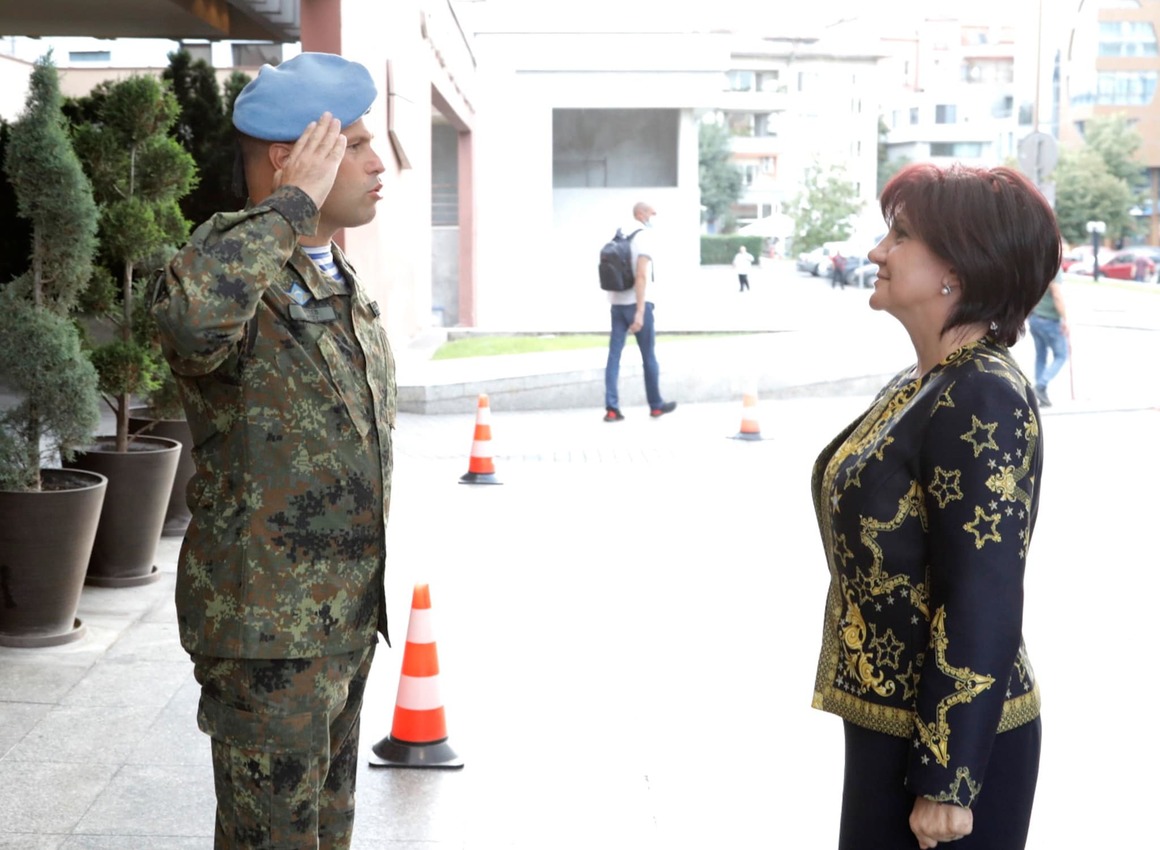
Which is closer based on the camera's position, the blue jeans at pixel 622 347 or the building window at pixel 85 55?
the blue jeans at pixel 622 347

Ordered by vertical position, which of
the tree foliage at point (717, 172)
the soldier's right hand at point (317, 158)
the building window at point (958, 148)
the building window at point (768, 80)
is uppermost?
the building window at point (768, 80)

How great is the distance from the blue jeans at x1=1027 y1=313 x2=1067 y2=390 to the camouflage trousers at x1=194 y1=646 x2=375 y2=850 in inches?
497

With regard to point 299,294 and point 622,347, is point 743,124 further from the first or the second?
point 299,294

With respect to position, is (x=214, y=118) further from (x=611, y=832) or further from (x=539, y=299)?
(x=539, y=299)

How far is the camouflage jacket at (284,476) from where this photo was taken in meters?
2.72

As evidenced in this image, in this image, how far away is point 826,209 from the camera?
260 feet

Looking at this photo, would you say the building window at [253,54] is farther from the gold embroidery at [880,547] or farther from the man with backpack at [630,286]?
the gold embroidery at [880,547]

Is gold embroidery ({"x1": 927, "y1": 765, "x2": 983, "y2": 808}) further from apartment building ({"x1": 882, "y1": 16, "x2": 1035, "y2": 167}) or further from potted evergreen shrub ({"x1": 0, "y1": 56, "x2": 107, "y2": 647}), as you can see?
apartment building ({"x1": 882, "y1": 16, "x2": 1035, "y2": 167})

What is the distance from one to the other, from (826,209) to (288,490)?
78754 millimetres

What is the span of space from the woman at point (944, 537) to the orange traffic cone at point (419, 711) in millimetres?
2457

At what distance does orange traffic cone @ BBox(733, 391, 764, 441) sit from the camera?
13.2m

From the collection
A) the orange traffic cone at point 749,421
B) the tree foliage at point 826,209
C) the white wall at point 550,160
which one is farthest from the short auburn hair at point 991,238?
the tree foliage at point 826,209

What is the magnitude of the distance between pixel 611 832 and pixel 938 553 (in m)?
2.32

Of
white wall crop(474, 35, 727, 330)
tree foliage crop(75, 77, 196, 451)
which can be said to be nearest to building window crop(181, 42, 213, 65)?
tree foliage crop(75, 77, 196, 451)
